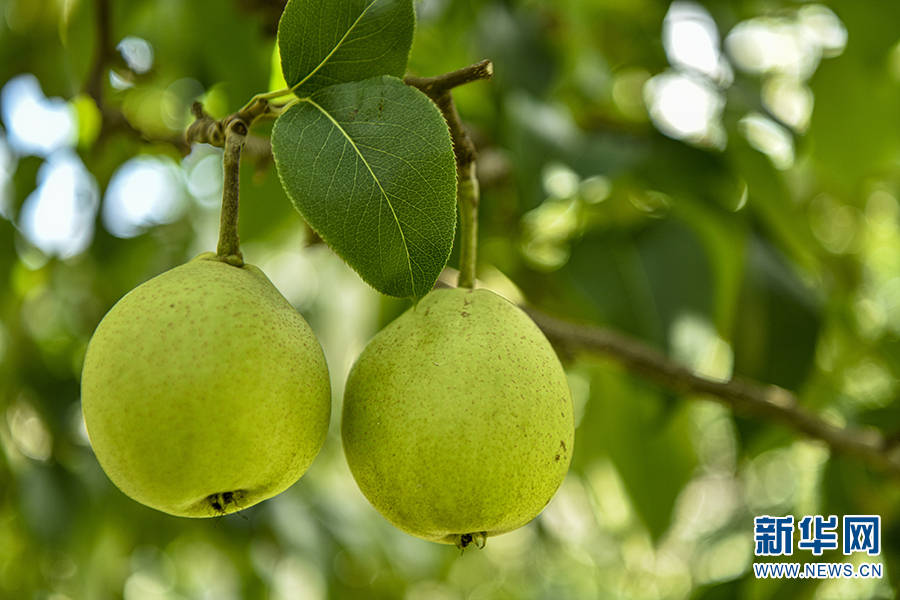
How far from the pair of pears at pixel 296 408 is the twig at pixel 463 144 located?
0.47 ft

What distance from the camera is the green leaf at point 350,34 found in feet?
2.44

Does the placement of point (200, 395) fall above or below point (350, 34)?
below

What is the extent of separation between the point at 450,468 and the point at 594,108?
161cm

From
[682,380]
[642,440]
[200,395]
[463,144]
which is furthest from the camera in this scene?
[642,440]

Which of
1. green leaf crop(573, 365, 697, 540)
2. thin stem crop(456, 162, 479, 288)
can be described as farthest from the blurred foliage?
thin stem crop(456, 162, 479, 288)

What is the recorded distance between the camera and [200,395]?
0.64 meters

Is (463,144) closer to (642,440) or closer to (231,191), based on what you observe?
(231,191)

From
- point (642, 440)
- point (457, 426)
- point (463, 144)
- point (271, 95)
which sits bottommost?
point (642, 440)

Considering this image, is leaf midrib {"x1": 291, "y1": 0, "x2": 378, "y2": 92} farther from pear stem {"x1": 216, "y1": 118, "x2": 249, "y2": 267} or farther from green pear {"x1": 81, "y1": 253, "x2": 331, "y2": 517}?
green pear {"x1": 81, "y1": 253, "x2": 331, "y2": 517}

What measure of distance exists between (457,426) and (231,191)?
0.31 meters

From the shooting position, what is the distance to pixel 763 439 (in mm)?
1576

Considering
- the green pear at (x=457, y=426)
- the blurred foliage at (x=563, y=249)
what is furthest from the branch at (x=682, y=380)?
the green pear at (x=457, y=426)

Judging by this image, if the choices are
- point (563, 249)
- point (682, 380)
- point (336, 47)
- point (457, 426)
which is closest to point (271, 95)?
point (336, 47)

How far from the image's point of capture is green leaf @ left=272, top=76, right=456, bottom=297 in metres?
0.69
